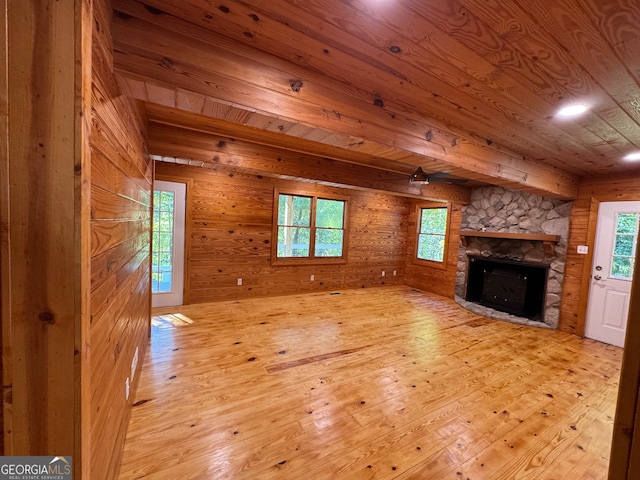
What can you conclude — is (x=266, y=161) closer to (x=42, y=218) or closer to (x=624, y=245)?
(x=42, y=218)

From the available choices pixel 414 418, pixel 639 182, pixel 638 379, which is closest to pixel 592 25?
pixel 638 379

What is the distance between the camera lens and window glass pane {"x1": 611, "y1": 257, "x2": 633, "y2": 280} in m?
3.39

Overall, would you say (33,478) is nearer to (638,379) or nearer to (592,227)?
(638,379)

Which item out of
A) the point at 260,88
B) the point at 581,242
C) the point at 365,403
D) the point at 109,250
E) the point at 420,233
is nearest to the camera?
the point at 109,250

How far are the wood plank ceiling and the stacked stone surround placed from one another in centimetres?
242

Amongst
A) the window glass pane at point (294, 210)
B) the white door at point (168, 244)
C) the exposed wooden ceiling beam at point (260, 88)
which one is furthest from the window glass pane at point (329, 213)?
the exposed wooden ceiling beam at point (260, 88)

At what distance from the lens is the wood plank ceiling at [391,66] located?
1.04m

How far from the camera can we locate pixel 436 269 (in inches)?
235

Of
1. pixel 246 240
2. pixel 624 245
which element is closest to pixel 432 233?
pixel 624 245

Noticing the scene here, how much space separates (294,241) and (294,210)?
2.05 feet

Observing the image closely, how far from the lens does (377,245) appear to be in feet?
20.6

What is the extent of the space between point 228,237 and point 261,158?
2.01 metres

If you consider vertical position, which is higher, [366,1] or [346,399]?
[366,1]

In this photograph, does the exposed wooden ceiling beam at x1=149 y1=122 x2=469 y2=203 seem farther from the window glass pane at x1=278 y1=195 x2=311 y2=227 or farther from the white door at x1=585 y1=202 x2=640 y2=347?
the white door at x1=585 y1=202 x2=640 y2=347
